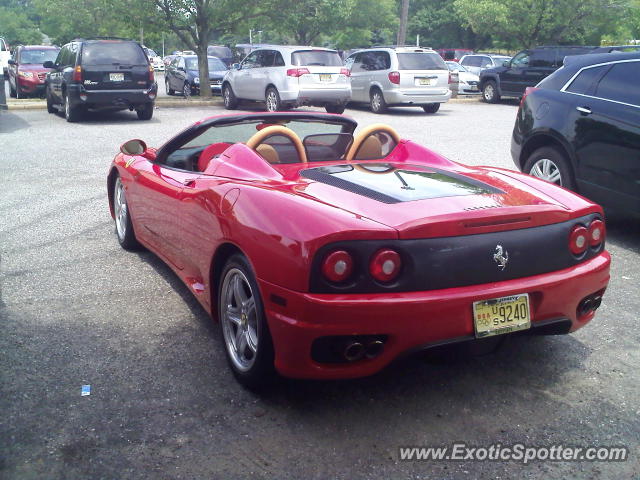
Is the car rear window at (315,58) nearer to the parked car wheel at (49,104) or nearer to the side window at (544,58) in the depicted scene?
the parked car wheel at (49,104)

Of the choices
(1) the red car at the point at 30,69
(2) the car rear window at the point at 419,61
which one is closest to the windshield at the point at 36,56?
(1) the red car at the point at 30,69

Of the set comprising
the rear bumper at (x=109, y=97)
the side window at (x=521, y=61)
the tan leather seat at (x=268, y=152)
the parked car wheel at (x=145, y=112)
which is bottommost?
the parked car wheel at (x=145, y=112)

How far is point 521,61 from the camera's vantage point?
23.8 m

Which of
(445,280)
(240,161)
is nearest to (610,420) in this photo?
(445,280)

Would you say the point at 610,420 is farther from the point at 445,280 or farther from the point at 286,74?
the point at 286,74

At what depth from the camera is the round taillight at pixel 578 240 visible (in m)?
3.54

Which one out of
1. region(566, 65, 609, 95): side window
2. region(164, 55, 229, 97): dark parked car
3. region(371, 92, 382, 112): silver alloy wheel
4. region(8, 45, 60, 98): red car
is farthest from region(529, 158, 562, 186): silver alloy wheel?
region(8, 45, 60, 98): red car

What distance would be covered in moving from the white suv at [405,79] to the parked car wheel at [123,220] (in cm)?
1374

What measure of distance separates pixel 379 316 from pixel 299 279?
1.20 feet

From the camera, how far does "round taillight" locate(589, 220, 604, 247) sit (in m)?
3.66

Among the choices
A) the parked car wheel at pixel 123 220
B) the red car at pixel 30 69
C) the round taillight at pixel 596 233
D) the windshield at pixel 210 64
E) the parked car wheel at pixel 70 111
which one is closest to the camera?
the round taillight at pixel 596 233

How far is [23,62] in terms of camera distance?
73.8 feet

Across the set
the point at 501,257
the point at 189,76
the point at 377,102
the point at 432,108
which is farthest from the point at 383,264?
the point at 189,76

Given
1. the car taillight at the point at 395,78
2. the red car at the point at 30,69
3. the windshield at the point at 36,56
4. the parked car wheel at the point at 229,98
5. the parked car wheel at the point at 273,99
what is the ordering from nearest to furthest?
the parked car wheel at the point at 273,99
the car taillight at the point at 395,78
the parked car wheel at the point at 229,98
the red car at the point at 30,69
the windshield at the point at 36,56
